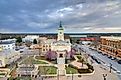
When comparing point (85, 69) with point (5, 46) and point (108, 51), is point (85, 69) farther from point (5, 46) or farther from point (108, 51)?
point (5, 46)

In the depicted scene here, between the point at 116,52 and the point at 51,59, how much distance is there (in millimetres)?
14388

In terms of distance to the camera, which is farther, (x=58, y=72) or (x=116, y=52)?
(x=116, y=52)

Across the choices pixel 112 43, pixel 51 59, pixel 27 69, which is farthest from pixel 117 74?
pixel 112 43

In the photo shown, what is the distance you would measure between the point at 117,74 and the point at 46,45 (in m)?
33.8

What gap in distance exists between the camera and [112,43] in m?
57.2

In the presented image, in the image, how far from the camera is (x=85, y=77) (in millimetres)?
31406

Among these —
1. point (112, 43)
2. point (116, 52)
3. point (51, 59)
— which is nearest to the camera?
point (51, 59)

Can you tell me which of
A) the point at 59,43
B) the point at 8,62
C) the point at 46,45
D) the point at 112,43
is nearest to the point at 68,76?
the point at 8,62

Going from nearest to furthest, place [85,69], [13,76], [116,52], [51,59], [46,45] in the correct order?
[13,76] → [85,69] → [51,59] → [116,52] → [46,45]

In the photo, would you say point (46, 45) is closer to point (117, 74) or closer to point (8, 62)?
point (8, 62)

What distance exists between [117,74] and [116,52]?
20165 millimetres

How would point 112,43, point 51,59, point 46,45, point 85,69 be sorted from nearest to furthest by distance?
point 85,69 → point 51,59 → point 112,43 → point 46,45

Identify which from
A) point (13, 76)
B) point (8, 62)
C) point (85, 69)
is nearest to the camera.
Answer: point (13, 76)

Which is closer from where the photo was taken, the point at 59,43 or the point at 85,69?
the point at 85,69
